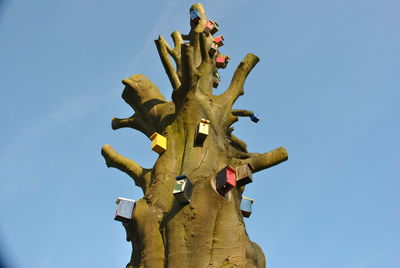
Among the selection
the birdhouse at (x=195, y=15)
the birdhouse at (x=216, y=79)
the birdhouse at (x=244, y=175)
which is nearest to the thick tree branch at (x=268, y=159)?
the birdhouse at (x=244, y=175)

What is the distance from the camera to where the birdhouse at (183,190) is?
10.8 feet

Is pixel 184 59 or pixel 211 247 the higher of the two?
pixel 184 59

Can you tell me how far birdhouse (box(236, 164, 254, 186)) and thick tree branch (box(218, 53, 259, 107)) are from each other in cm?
147

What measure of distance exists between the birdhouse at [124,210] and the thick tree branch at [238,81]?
2.00 meters

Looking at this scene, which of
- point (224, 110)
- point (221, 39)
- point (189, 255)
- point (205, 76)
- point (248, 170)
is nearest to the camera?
point (189, 255)

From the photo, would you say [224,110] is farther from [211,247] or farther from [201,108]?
[211,247]

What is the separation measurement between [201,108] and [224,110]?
0.58 m

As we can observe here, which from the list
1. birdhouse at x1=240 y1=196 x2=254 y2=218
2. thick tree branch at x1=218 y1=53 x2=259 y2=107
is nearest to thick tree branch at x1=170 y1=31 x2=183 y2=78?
thick tree branch at x1=218 y1=53 x2=259 y2=107

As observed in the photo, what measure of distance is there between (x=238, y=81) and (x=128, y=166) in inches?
83.4

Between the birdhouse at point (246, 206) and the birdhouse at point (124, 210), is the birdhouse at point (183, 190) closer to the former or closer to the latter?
the birdhouse at point (124, 210)

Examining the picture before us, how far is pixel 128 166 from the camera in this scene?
4.33 metres

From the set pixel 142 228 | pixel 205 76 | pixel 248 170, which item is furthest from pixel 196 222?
pixel 205 76

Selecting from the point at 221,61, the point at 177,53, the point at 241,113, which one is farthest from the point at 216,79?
the point at 241,113

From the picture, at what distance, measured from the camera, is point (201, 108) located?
14.7ft
